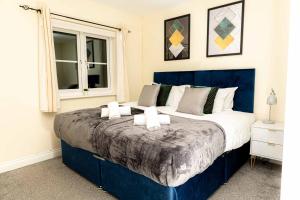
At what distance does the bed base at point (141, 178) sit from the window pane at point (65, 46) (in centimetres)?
148

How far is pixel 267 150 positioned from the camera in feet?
7.70

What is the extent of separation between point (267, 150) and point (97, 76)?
2927 mm

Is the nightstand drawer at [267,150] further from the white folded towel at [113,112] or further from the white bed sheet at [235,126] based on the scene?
the white folded towel at [113,112]

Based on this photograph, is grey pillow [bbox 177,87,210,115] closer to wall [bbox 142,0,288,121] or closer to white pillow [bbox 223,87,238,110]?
white pillow [bbox 223,87,238,110]

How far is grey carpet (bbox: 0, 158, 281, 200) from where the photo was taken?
77.5 inches

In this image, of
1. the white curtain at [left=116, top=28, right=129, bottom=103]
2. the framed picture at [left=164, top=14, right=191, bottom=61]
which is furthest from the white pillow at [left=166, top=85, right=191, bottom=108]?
the white curtain at [left=116, top=28, right=129, bottom=103]

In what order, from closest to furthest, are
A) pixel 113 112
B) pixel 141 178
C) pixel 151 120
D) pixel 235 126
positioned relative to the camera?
pixel 141 178 → pixel 151 120 → pixel 235 126 → pixel 113 112

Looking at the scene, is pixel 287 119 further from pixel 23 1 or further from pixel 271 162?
pixel 23 1

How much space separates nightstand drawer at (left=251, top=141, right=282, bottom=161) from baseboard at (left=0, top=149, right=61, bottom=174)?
280 centimetres

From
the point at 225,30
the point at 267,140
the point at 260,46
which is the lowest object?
the point at 267,140

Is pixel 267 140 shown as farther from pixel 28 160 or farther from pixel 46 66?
pixel 28 160

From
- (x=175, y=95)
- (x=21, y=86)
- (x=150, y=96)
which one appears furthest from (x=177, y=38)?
(x=21, y=86)

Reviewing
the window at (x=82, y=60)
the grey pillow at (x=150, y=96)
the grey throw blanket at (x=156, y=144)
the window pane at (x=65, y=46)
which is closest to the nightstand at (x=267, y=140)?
the grey throw blanket at (x=156, y=144)

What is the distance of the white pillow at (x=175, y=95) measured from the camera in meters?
3.16
